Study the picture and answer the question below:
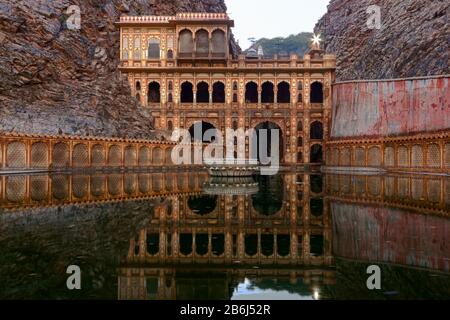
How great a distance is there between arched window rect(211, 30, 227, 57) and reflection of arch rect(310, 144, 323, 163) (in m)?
17.7

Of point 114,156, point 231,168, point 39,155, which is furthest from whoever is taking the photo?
point 114,156

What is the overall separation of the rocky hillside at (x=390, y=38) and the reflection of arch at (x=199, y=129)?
82.5 feet

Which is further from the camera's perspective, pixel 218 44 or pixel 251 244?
pixel 218 44

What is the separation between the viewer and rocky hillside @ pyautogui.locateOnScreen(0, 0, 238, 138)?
47.1 m

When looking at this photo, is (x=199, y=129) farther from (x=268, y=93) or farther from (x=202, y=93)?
(x=268, y=93)

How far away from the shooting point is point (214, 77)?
61844 mm

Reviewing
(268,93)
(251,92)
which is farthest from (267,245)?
(268,93)

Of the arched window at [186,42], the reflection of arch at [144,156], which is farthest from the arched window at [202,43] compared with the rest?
the reflection of arch at [144,156]

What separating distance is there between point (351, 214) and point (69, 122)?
126 feet

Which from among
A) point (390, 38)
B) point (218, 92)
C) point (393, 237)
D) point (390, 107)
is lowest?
point (393, 237)

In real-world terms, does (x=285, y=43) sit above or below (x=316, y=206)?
above

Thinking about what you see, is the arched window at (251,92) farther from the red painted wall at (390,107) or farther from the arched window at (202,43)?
the red painted wall at (390,107)

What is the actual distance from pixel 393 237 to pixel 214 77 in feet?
169

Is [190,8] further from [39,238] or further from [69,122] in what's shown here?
[39,238]
